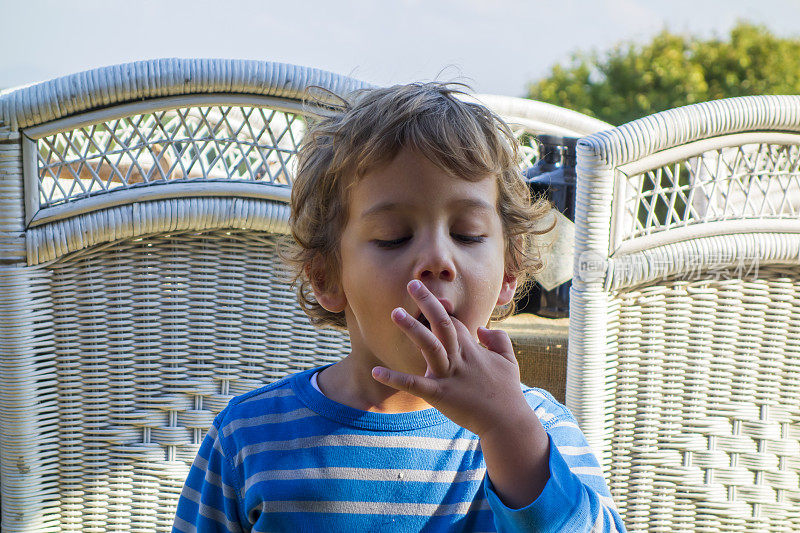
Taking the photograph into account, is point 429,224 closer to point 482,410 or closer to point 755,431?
point 482,410

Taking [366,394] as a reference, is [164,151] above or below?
above

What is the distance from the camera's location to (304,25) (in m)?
17.4

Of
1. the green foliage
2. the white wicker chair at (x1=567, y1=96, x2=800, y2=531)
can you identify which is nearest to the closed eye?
the white wicker chair at (x1=567, y1=96, x2=800, y2=531)

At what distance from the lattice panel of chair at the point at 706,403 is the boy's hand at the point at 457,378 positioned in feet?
2.41

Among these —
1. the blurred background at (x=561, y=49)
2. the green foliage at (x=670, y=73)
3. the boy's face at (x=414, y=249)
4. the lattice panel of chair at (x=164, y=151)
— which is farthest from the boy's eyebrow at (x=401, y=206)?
the green foliage at (x=670, y=73)

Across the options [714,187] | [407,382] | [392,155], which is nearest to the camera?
[407,382]

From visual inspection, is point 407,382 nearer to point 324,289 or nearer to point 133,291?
point 324,289

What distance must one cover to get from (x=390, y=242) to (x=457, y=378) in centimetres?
23

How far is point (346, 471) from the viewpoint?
92 centimetres

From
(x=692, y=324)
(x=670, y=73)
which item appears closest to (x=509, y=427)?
(x=692, y=324)

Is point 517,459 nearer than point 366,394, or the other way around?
point 517,459

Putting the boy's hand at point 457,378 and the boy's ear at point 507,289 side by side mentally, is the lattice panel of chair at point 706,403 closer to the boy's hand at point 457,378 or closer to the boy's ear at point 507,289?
the boy's ear at point 507,289

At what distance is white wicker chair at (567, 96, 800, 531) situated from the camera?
53.1 inches

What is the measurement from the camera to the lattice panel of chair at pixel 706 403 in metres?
1.41
